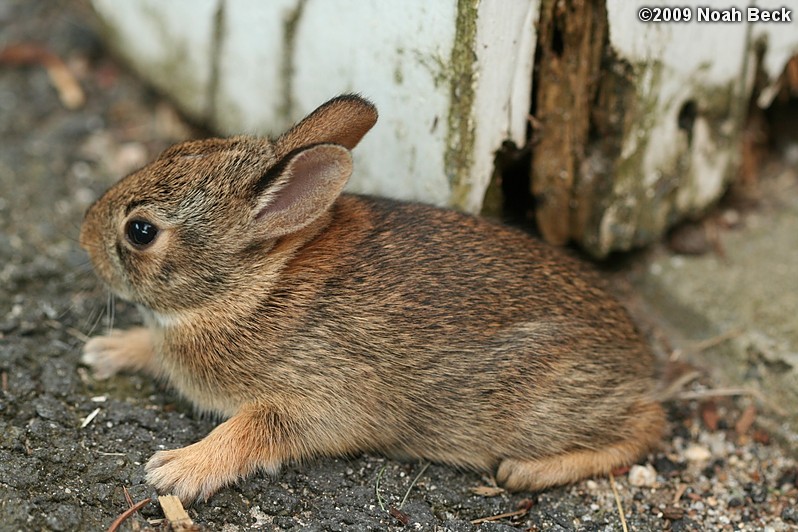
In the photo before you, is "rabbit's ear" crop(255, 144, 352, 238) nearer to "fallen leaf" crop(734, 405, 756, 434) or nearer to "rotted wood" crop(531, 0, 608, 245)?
"rotted wood" crop(531, 0, 608, 245)

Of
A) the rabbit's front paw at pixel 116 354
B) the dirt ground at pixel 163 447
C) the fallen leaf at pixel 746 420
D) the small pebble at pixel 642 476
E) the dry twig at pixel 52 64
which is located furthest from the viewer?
the dry twig at pixel 52 64

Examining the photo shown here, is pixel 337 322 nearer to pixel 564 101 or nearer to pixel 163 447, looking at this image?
pixel 163 447

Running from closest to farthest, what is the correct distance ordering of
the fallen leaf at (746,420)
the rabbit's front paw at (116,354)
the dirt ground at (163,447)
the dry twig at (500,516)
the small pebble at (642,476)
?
the dirt ground at (163,447)
the dry twig at (500,516)
the small pebble at (642,476)
the rabbit's front paw at (116,354)
the fallen leaf at (746,420)

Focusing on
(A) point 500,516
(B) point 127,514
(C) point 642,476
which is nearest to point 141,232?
(B) point 127,514

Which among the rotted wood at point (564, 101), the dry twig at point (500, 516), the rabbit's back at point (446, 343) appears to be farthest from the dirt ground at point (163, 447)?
the rotted wood at point (564, 101)

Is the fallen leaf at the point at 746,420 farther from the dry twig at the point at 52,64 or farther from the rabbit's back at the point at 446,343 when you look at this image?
the dry twig at the point at 52,64
